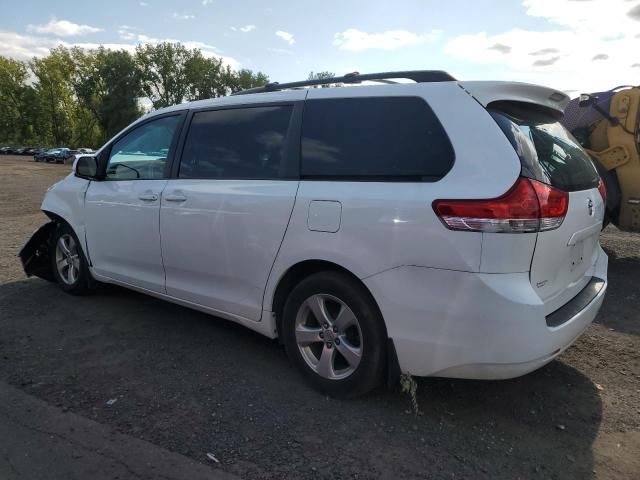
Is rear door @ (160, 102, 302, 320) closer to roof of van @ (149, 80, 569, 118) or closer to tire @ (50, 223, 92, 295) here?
roof of van @ (149, 80, 569, 118)

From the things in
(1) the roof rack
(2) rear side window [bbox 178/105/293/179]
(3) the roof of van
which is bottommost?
(2) rear side window [bbox 178/105/293/179]

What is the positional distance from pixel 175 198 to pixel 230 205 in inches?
24.1

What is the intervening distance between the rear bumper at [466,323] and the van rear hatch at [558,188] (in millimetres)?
168

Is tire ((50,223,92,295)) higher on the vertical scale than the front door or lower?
lower

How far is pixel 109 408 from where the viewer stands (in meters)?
3.01

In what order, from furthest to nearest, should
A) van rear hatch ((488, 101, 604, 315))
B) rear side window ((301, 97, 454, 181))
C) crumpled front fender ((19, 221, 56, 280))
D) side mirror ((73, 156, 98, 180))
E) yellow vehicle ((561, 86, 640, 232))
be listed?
yellow vehicle ((561, 86, 640, 232))
crumpled front fender ((19, 221, 56, 280))
side mirror ((73, 156, 98, 180))
rear side window ((301, 97, 454, 181))
van rear hatch ((488, 101, 604, 315))

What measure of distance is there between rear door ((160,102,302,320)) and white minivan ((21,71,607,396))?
1 cm

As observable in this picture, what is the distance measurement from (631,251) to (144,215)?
21.4 ft

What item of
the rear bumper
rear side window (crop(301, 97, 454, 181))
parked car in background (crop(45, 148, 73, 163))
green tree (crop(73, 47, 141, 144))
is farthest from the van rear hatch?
green tree (crop(73, 47, 141, 144))

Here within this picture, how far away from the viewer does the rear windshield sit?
261cm

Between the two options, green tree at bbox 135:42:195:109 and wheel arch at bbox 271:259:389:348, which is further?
green tree at bbox 135:42:195:109

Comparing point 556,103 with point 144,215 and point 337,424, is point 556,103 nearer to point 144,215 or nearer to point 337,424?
point 337,424

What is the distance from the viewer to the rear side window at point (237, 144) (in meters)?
3.38

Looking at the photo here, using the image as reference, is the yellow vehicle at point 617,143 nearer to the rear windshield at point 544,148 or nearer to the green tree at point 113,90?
the rear windshield at point 544,148
